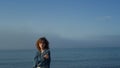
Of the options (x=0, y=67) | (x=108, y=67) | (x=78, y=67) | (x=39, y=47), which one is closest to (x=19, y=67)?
(x=0, y=67)

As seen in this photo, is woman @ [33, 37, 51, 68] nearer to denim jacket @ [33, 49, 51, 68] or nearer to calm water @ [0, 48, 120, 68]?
denim jacket @ [33, 49, 51, 68]

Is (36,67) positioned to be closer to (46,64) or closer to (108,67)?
(46,64)

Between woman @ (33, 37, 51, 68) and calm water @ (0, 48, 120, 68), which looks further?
calm water @ (0, 48, 120, 68)

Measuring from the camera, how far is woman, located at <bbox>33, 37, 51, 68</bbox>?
8438mm

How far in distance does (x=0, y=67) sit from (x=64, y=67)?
8.41 meters

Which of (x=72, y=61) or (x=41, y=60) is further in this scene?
(x=72, y=61)

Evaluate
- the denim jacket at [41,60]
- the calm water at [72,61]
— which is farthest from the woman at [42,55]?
the calm water at [72,61]

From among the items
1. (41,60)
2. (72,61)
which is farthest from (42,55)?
(72,61)

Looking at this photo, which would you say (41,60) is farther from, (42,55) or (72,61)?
(72,61)

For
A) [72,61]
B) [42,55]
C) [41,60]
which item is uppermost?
[42,55]

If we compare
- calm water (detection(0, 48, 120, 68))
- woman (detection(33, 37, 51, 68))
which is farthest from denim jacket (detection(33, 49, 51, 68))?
calm water (detection(0, 48, 120, 68))

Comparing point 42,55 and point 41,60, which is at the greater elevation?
point 42,55

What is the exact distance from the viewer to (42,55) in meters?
8.45

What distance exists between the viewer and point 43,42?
27.7 feet
